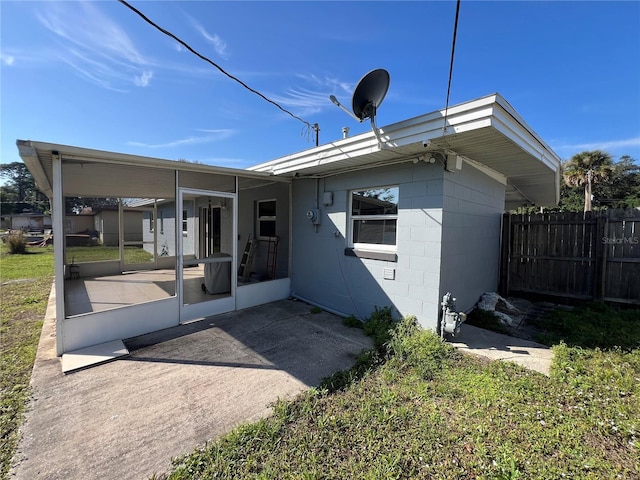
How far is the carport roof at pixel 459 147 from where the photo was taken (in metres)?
3.14

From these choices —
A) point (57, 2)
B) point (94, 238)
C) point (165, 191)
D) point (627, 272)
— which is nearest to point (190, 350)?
point (57, 2)

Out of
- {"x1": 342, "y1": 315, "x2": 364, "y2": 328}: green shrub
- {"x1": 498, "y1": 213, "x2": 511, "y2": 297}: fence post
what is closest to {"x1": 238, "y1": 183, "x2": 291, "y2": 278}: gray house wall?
{"x1": 342, "y1": 315, "x2": 364, "y2": 328}: green shrub

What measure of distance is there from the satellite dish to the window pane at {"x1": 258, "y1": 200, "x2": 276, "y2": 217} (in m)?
3.89

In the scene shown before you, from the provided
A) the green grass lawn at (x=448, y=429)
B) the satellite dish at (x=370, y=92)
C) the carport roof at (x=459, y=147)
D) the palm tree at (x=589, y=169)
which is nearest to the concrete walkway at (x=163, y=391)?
the green grass lawn at (x=448, y=429)

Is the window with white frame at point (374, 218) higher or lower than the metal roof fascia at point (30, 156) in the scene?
lower

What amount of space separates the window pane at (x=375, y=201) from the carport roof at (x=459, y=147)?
462mm

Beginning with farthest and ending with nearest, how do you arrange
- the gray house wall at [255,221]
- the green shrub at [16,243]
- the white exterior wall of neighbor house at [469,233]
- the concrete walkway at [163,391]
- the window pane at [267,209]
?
the green shrub at [16,243], the window pane at [267,209], the gray house wall at [255,221], the white exterior wall of neighbor house at [469,233], the concrete walkway at [163,391]

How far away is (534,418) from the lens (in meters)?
2.44

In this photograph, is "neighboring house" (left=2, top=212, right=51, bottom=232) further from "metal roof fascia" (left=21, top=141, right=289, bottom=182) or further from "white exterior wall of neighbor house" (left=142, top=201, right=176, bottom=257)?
"metal roof fascia" (left=21, top=141, right=289, bottom=182)

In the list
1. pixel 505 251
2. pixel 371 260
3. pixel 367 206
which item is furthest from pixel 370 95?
pixel 505 251

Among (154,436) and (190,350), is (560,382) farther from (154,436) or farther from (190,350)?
(190,350)

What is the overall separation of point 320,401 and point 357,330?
2030mm

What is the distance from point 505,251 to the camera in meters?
6.98

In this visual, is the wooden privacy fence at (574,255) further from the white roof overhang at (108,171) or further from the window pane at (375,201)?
the white roof overhang at (108,171)
